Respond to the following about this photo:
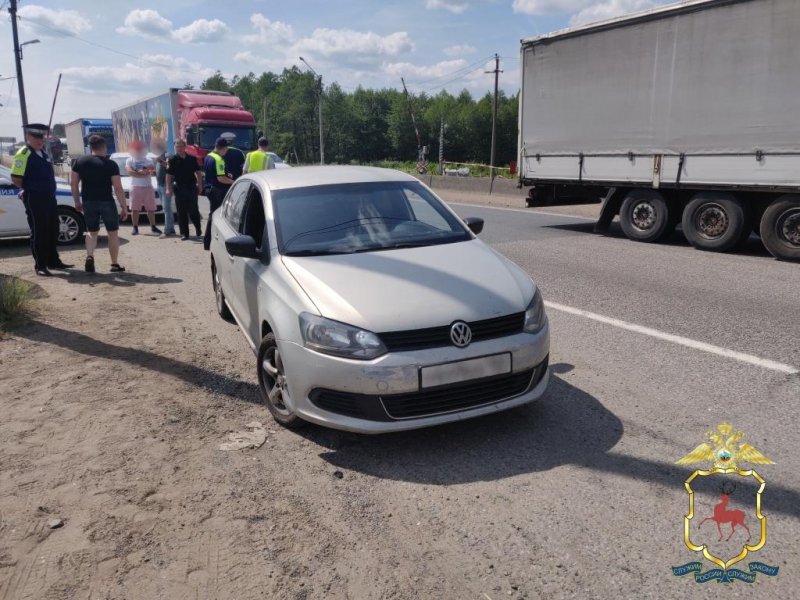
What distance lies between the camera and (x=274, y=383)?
13.8 ft

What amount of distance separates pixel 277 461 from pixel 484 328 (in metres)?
1.37

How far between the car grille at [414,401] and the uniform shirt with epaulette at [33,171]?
257 inches

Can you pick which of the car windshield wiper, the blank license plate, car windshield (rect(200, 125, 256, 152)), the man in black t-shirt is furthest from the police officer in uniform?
car windshield (rect(200, 125, 256, 152))

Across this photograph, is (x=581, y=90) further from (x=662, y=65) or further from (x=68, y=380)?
(x=68, y=380)

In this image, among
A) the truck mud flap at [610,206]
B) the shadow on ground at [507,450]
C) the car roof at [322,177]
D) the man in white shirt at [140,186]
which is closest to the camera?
the shadow on ground at [507,450]

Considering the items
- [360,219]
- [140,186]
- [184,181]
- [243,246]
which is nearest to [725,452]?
[360,219]

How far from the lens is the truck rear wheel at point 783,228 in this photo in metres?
9.23

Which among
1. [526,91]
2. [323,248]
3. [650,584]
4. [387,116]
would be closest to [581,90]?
[526,91]

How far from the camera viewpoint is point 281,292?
402cm

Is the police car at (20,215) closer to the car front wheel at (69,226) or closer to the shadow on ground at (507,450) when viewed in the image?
the car front wheel at (69,226)

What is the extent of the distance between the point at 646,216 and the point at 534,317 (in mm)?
8397

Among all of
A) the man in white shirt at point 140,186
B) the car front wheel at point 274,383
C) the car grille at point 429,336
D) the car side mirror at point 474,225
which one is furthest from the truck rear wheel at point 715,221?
the man in white shirt at point 140,186

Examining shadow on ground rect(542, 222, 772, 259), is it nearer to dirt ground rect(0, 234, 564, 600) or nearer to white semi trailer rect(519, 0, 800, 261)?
white semi trailer rect(519, 0, 800, 261)

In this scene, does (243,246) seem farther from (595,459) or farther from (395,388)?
(595,459)
